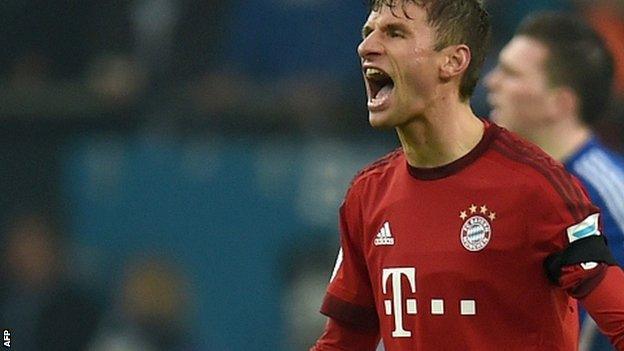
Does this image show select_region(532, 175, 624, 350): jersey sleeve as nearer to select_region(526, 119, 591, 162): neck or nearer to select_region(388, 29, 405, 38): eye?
select_region(388, 29, 405, 38): eye

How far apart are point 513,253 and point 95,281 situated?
4.40 m

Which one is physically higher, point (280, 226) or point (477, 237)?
point (477, 237)

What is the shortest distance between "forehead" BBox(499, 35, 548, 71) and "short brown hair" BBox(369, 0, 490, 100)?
153 centimetres

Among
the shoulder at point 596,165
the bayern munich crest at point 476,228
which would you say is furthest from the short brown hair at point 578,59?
the bayern munich crest at point 476,228

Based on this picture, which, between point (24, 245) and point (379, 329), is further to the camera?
point (24, 245)

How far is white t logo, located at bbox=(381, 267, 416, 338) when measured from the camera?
344cm

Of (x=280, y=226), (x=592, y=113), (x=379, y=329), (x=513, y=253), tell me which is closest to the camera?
(x=513, y=253)

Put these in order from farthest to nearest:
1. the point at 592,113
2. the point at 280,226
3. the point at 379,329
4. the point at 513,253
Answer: the point at 280,226 < the point at 592,113 < the point at 379,329 < the point at 513,253

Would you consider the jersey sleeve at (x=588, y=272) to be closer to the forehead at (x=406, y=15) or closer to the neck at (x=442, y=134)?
the neck at (x=442, y=134)

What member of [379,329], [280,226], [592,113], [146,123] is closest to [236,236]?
[280,226]

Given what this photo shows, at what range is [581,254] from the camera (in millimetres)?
3240

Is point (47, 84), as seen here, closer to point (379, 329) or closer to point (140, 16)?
point (140, 16)

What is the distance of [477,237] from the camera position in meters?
3.37

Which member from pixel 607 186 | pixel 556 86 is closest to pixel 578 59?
pixel 556 86
